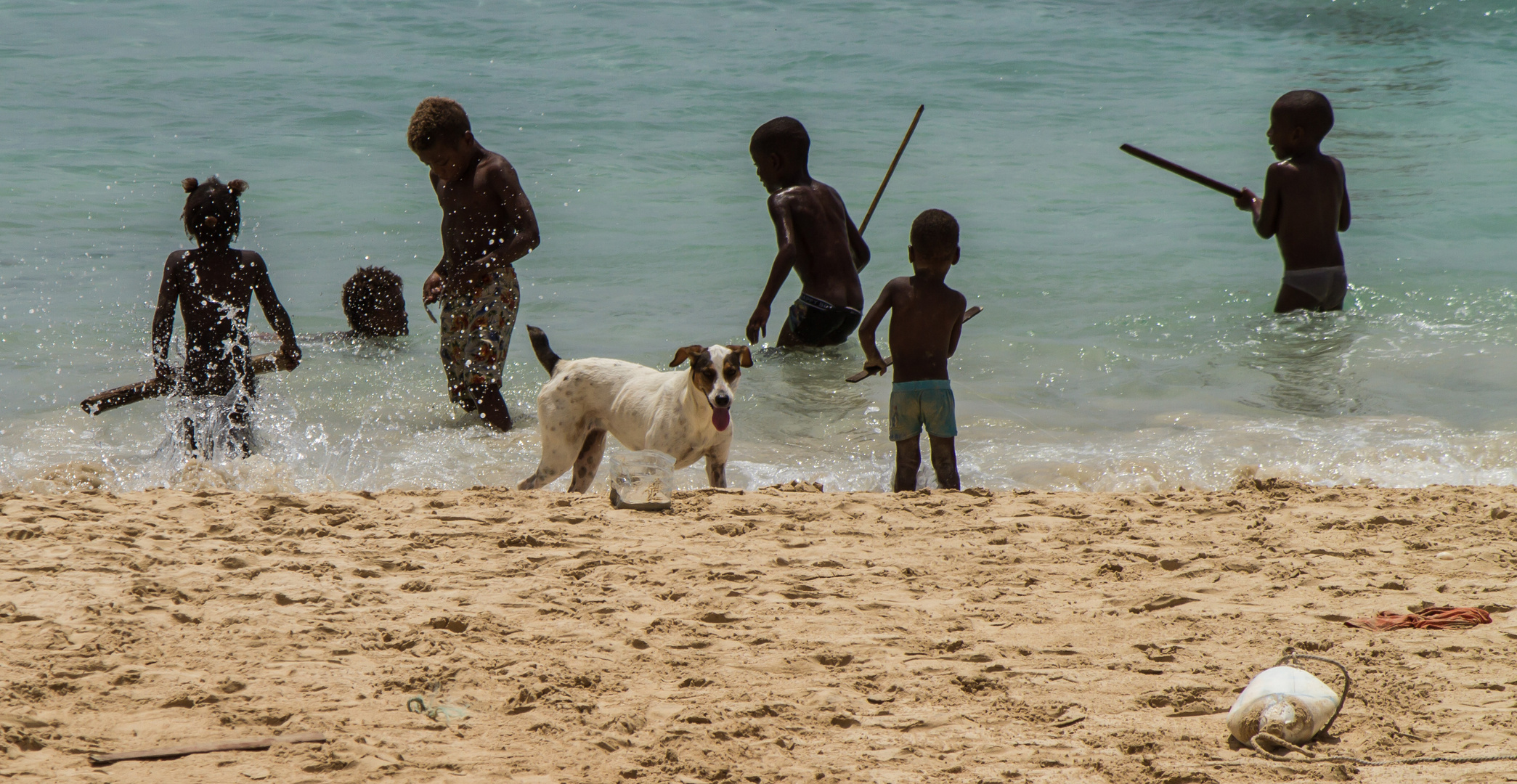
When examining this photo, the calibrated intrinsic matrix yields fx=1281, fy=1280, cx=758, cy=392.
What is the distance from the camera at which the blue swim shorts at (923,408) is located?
5551 millimetres

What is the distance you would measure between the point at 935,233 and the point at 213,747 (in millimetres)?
3452

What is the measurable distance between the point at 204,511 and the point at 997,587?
2.99m

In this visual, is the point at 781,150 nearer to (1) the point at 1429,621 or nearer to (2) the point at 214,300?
(2) the point at 214,300

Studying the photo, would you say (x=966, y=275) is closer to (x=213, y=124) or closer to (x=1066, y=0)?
(x=213, y=124)

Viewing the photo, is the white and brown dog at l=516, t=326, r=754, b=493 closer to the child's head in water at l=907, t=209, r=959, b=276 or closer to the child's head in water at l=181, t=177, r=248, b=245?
the child's head in water at l=907, t=209, r=959, b=276

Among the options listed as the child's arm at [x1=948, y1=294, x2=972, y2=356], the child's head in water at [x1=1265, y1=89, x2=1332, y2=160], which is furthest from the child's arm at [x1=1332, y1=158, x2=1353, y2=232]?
the child's arm at [x1=948, y1=294, x2=972, y2=356]

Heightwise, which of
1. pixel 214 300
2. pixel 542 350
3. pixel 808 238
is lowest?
pixel 542 350

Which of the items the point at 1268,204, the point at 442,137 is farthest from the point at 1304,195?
the point at 442,137

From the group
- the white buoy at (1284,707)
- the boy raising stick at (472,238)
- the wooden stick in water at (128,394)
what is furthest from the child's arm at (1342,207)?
the wooden stick in water at (128,394)

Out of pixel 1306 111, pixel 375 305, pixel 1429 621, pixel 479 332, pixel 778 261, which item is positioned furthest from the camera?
pixel 375 305

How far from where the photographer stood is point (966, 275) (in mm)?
11750

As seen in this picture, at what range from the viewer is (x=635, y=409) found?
5.48 metres

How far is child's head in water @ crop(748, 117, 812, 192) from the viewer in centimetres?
754

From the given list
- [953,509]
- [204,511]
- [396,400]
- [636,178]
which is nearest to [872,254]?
[636,178]
